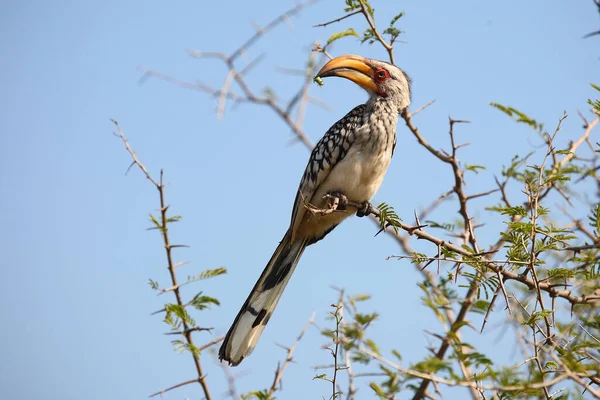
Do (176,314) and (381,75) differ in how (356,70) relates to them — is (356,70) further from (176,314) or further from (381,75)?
(176,314)

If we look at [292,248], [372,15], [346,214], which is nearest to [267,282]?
[292,248]

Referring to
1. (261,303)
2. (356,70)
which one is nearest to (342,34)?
(356,70)

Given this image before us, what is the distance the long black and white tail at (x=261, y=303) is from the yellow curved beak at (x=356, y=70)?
123 centimetres

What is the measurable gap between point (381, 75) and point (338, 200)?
109 centimetres

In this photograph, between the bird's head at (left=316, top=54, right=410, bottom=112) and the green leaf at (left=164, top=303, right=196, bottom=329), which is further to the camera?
the bird's head at (left=316, top=54, right=410, bottom=112)

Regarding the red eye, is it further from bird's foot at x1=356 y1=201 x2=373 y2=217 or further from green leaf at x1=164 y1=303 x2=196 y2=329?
green leaf at x1=164 y1=303 x2=196 y2=329

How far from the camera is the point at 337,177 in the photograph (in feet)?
14.8

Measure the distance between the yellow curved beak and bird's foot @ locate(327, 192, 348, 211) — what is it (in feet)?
2.90

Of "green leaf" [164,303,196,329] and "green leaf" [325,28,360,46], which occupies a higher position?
"green leaf" [325,28,360,46]

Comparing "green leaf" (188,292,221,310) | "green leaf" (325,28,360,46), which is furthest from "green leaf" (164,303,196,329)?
"green leaf" (325,28,360,46)

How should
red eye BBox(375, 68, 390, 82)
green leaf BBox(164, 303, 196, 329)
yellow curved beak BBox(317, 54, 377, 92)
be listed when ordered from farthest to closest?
red eye BBox(375, 68, 390, 82) < yellow curved beak BBox(317, 54, 377, 92) < green leaf BBox(164, 303, 196, 329)

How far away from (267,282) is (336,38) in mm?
1718

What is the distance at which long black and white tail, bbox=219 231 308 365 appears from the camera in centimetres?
427

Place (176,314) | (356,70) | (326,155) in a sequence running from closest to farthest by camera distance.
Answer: (176,314) → (326,155) → (356,70)
